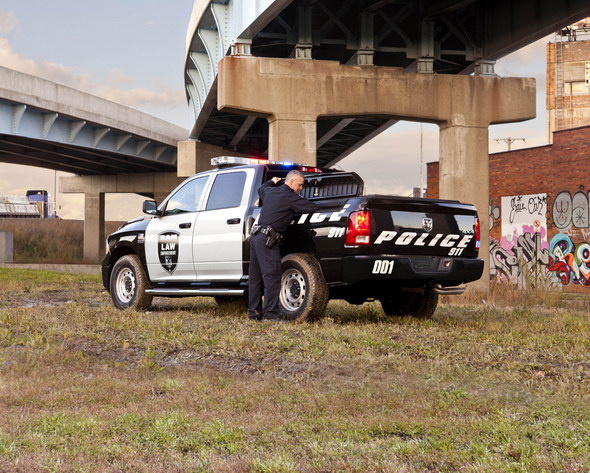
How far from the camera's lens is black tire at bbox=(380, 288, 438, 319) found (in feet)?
39.4

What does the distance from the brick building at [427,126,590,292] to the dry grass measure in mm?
28801

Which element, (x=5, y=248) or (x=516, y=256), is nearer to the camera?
(x=516, y=256)

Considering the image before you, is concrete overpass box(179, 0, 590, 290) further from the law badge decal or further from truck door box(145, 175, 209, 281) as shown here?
the law badge decal

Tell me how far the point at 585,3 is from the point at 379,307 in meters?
9.48

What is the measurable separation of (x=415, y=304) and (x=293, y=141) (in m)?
9.19

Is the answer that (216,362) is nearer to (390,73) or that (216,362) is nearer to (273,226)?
(273,226)

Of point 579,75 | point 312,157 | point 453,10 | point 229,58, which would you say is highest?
point 579,75

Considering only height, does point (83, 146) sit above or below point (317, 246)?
above

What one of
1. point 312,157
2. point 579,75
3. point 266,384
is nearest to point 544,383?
point 266,384

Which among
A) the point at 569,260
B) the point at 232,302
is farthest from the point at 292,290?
the point at 569,260

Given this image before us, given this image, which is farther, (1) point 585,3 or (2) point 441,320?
(1) point 585,3

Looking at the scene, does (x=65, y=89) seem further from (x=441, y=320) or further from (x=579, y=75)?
(x=579, y=75)

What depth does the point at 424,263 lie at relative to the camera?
10562 mm

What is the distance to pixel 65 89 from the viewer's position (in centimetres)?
3734
